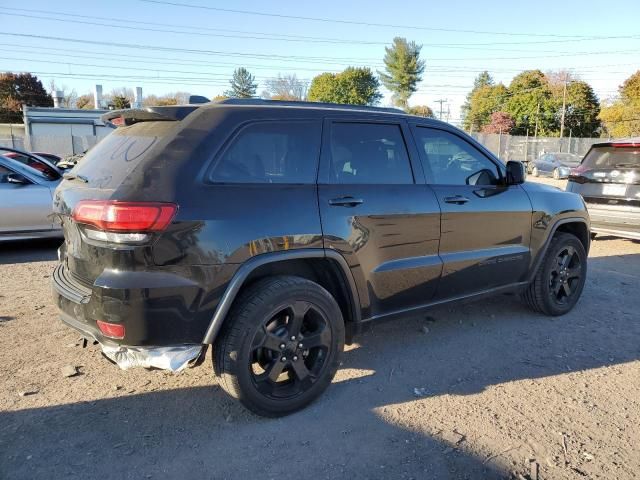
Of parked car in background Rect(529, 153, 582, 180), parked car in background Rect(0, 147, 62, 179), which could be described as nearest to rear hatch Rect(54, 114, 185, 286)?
parked car in background Rect(0, 147, 62, 179)

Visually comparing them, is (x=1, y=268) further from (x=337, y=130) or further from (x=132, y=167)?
(x=337, y=130)

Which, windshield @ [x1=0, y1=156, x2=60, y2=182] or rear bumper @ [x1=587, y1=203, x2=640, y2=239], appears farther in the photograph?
rear bumper @ [x1=587, y1=203, x2=640, y2=239]

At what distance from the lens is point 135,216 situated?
8.52 feet

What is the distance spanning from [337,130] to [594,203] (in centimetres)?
639

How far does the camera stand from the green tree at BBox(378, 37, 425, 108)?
228 ft

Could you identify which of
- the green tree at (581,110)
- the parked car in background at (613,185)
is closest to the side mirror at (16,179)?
the parked car in background at (613,185)

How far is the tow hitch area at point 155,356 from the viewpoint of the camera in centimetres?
277

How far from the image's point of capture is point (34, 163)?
9156mm

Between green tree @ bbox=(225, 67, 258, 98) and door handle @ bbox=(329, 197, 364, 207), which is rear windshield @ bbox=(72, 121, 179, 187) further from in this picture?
green tree @ bbox=(225, 67, 258, 98)

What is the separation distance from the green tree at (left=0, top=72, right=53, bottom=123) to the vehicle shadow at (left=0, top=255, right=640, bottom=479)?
6468cm

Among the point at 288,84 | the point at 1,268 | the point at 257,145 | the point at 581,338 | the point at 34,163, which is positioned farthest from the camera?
the point at 288,84

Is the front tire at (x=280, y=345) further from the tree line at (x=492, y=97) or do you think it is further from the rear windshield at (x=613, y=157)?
the tree line at (x=492, y=97)

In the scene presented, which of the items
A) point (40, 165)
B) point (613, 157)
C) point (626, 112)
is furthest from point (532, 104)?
point (40, 165)

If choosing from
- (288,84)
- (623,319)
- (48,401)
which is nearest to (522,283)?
(623,319)
